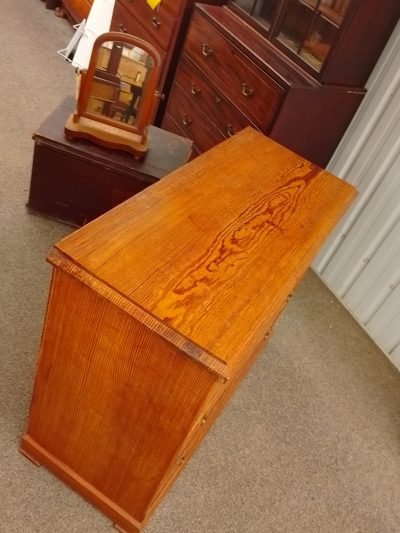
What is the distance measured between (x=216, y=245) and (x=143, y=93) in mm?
905

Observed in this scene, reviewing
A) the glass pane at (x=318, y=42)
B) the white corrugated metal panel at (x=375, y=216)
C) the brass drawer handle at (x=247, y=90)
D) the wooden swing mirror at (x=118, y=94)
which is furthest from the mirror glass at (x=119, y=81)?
the white corrugated metal panel at (x=375, y=216)

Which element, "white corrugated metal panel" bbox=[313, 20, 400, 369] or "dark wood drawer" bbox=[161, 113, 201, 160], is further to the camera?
"dark wood drawer" bbox=[161, 113, 201, 160]

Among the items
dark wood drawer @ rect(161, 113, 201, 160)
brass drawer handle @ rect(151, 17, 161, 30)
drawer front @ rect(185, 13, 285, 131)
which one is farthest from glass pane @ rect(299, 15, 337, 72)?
brass drawer handle @ rect(151, 17, 161, 30)

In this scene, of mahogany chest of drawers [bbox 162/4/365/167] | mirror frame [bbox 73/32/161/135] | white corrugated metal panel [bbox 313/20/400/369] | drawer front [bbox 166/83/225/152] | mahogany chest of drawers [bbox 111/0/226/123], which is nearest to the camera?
mirror frame [bbox 73/32/161/135]

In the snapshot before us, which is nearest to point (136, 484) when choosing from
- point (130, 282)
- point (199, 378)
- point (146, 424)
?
point (146, 424)

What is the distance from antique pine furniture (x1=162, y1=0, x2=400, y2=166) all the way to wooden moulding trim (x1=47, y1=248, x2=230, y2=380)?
1.17 metres

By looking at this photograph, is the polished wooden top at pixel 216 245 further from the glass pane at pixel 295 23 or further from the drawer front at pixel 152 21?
the drawer front at pixel 152 21

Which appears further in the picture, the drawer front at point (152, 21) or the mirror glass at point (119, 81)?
the drawer front at point (152, 21)

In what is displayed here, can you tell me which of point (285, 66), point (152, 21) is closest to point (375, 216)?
point (285, 66)

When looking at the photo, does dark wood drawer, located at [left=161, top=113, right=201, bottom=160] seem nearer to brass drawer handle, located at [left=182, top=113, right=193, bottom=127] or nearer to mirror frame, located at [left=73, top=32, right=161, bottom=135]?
brass drawer handle, located at [left=182, top=113, right=193, bottom=127]

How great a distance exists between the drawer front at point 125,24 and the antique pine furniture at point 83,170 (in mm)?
780

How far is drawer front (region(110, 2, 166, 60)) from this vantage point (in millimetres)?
2705

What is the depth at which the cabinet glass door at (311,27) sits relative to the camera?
185cm

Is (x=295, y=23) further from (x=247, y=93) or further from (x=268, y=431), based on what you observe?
(x=268, y=431)
